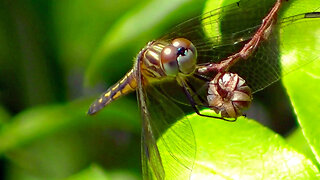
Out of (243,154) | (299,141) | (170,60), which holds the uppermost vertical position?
(170,60)

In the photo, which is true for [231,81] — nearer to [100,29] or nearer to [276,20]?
[276,20]

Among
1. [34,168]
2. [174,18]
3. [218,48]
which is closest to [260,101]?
[174,18]

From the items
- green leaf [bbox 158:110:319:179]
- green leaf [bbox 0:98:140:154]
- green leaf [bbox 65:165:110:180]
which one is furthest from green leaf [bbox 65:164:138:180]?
green leaf [bbox 158:110:319:179]

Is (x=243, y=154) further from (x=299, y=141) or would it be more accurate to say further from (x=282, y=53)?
(x=299, y=141)

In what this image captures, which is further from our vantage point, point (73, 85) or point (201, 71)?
point (73, 85)

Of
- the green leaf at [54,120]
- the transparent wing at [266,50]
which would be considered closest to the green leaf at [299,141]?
the transparent wing at [266,50]

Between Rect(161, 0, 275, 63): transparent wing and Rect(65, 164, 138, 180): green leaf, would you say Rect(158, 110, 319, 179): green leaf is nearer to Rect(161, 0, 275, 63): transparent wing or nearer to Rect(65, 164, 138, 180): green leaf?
Rect(161, 0, 275, 63): transparent wing

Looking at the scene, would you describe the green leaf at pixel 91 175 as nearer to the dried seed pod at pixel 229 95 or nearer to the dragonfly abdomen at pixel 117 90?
the dragonfly abdomen at pixel 117 90

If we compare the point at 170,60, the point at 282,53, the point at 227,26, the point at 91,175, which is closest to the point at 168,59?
the point at 170,60
